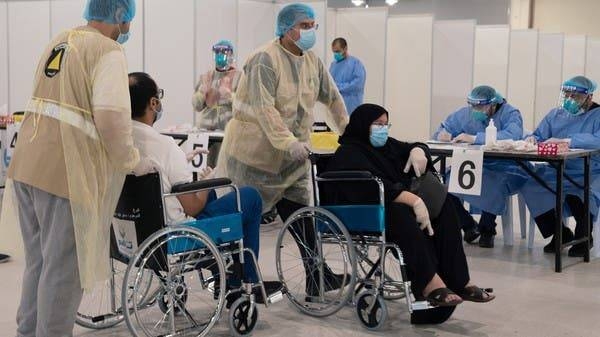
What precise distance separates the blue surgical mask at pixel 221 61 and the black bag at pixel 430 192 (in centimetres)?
262

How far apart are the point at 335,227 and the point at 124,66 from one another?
1.13 m

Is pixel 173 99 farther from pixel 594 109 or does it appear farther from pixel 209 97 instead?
pixel 594 109

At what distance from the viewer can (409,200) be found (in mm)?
3117

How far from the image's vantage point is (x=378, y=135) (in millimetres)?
3303

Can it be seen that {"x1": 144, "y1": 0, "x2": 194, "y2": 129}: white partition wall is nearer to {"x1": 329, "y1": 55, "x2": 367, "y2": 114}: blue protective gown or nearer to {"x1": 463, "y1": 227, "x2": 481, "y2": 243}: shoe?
{"x1": 329, "y1": 55, "x2": 367, "y2": 114}: blue protective gown

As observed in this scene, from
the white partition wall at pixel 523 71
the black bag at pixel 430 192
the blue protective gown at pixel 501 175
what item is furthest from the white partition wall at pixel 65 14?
the white partition wall at pixel 523 71

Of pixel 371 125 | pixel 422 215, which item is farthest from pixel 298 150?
pixel 422 215

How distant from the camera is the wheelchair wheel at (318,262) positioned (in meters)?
3.17

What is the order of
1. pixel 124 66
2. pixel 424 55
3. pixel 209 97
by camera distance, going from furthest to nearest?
pixel 424 55
pixel 209 97
pixel 124 66

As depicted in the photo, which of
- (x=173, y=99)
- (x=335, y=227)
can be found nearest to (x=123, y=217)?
Result: (x=335, y=227)

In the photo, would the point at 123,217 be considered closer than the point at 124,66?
No

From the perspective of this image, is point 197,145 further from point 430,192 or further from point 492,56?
point 492,56

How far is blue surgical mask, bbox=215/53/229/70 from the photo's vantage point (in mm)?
5609

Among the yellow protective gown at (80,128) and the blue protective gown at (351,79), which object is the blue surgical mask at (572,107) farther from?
the blue protective gown at (351,79)
